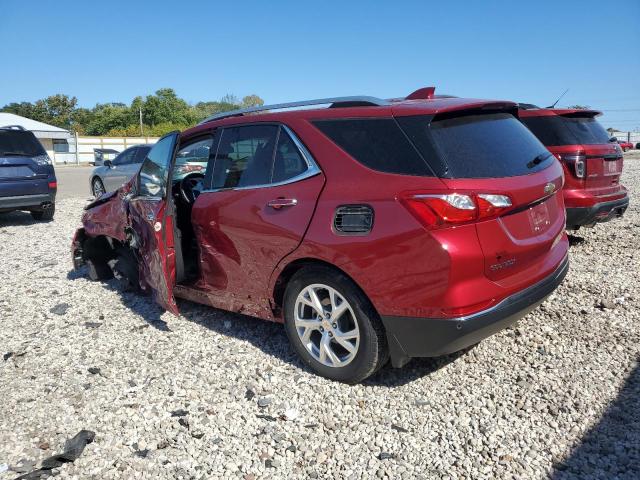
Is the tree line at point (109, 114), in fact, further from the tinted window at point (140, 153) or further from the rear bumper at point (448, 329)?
the rear bumper at point (448, 329)

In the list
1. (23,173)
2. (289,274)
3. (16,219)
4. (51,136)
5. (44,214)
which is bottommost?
(16,219)

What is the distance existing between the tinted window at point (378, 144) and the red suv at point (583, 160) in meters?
3.64

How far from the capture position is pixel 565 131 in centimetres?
608

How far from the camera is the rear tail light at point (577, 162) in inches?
231

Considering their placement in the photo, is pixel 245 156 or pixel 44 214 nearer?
pixel 245 156

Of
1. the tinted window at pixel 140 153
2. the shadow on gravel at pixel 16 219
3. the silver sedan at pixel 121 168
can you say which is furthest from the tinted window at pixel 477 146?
the tinted window at pixel 140 153

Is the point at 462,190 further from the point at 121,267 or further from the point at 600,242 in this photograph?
the point at 600,242

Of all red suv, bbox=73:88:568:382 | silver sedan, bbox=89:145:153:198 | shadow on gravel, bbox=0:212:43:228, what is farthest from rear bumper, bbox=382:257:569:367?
silver sedan, bbox=89:145:153:198

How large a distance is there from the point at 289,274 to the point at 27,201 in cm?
846

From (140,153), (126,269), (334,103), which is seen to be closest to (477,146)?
(334,103)

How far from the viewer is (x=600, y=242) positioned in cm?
668

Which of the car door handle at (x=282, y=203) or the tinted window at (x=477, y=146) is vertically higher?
the tinted window at (x=477, y=146)

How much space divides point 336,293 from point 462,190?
1020 mm

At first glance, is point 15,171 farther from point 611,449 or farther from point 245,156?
point 611,449
